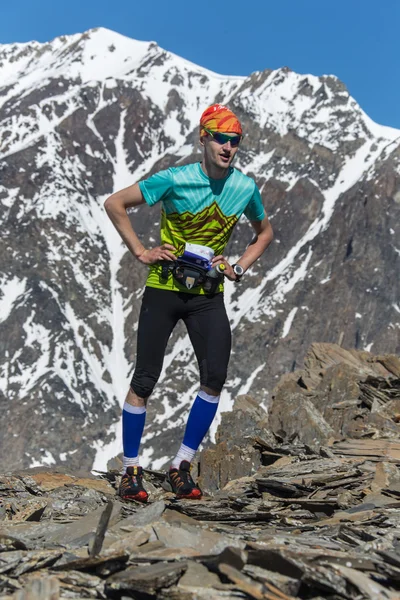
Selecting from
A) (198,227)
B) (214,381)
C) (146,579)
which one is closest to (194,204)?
(198,227)

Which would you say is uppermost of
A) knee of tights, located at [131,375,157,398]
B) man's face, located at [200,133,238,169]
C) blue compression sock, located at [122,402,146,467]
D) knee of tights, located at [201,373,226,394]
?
man's face, located at [200,133,238,169]

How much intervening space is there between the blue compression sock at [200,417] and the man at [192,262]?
0.03 feet

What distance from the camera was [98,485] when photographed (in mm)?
10703

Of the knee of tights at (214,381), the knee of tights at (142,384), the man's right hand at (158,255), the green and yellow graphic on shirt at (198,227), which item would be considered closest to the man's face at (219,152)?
the green and yellow graphic on shirt at (198,227)

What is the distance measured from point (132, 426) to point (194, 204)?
2467 mm

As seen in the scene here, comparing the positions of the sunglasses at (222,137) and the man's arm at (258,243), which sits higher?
the sunglasses at (222,137)

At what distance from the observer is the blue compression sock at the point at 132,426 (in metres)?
8.42

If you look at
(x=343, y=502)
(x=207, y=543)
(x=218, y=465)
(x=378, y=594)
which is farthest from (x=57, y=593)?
(x=218, y=465)

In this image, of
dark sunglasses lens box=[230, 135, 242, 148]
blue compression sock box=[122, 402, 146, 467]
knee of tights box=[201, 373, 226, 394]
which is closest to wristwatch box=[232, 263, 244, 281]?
knee of tights box=[201, 373, 226, 394]

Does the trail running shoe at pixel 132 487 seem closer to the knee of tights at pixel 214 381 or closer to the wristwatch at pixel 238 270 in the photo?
the knee of tights at pixel 214 381

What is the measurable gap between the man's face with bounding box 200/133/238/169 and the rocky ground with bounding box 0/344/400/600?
3.29 metres

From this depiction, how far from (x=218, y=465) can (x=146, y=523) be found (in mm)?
5972

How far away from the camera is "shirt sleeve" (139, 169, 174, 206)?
7785 millimetres

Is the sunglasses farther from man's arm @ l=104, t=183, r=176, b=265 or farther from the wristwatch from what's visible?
the wristwatch
